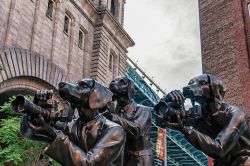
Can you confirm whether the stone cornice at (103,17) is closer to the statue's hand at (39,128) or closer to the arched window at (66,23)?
the arched window at (66,23)

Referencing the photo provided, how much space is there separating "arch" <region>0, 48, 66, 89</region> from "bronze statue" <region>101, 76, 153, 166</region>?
545 inches

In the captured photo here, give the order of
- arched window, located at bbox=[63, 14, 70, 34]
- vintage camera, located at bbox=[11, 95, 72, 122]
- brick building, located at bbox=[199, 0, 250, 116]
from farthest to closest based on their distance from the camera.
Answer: arched window, located at bbox=[63, 14, 70, 34], brick building, located at bbox=[199, 0, 250, 116], vintage camera, located at bbox=[11, 95, 72, 122]

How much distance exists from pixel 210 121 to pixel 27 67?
16.2 metres

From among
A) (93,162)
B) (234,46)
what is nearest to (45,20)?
(234,46)

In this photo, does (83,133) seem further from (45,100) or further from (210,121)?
(210,121)

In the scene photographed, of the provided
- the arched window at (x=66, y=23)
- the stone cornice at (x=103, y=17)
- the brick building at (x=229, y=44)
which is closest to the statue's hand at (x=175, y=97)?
the brick building at (x=229, y=44)

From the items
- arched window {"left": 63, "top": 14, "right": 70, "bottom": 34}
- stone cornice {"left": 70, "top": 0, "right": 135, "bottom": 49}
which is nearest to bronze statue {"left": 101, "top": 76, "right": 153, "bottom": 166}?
arched window {"left": 63, "top": 14, "right": 70, "bottom": 34}

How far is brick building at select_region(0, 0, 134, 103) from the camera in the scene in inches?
728

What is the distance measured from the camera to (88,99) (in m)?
3.12

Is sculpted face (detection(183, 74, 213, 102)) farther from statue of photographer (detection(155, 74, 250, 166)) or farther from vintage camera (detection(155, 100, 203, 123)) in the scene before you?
vintage camera (detection(155, 100, 203, 123))

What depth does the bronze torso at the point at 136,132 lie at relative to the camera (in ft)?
13.1

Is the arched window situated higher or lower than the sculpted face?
higher

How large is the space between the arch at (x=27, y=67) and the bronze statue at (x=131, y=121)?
45.4 ft

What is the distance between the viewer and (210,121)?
3.65 m
